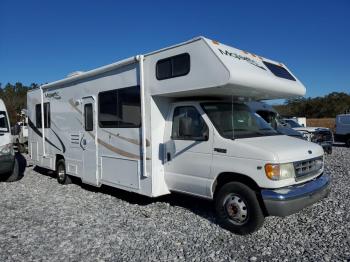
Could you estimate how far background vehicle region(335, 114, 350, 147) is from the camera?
19.8 m

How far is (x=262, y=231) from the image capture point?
17.8 ft

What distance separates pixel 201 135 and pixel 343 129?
1715cm

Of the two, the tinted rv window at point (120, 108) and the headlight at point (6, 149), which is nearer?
the tinted rv window at point (120, 108)

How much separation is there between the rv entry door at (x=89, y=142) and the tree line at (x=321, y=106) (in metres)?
52.0

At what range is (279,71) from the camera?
6766 mm

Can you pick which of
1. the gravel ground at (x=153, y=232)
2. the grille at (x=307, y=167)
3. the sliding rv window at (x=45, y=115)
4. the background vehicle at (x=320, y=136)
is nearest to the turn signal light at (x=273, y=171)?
the grille at (x=307, y=167)

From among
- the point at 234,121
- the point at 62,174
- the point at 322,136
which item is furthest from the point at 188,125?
the point at 322,136

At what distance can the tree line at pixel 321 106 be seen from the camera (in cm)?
5706

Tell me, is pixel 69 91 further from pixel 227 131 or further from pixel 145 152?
pixel 227 131

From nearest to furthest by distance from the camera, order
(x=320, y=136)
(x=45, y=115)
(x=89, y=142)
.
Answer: (x=89, y=142) → (x=45, y=115) → (x=320, y=136)

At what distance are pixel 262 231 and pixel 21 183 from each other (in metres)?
7.50

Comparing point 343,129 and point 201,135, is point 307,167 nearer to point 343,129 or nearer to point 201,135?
point 201,135

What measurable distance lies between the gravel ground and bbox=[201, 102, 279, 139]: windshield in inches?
60.9

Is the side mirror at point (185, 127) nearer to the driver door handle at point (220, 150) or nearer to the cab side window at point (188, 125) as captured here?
the cab side window at point (188, 125)
